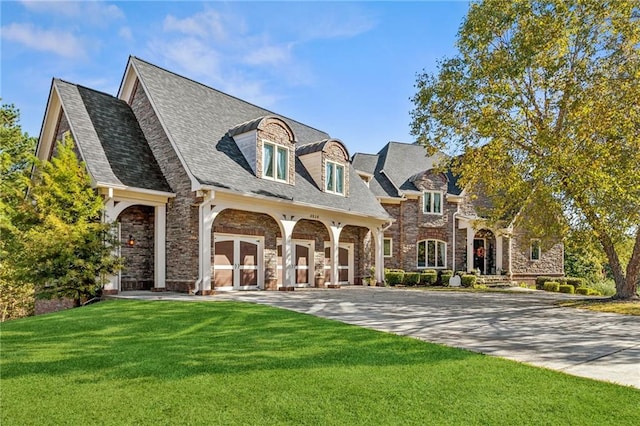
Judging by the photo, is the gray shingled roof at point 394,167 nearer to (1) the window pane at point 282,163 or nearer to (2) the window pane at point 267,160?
(1) the window pane at point 282,163

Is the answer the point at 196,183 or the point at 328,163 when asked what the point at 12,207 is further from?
the point at 328,163

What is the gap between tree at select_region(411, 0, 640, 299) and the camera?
12.8 metres

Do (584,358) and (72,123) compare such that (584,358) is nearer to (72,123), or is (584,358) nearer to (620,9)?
(620,9)

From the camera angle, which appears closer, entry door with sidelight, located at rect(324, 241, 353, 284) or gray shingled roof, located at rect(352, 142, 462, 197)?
entry door with sidelight, located at rect(324, 241, 353, 284)

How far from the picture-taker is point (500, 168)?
51.8ft

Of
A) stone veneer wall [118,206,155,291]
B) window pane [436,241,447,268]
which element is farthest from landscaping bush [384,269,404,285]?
stone veneer wall [118,206,155,291]

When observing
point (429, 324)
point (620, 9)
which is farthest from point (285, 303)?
point (620, 9)

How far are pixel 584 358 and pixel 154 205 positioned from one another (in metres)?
13.0

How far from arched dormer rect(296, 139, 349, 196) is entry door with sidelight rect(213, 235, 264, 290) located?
15.2 feet

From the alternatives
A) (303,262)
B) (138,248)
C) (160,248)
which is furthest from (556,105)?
(138,248)

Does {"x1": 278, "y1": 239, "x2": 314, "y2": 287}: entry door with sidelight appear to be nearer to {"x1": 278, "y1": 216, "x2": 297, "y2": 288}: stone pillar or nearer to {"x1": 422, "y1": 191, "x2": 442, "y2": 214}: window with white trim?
{"x1": 278, "y1": 216, "x2": 297, "y2": 288}: stone pillar

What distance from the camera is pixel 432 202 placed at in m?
28.5

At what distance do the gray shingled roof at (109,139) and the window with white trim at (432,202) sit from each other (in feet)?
58.3

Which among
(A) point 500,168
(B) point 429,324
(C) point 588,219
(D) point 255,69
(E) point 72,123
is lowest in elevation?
(B) point 429,324
